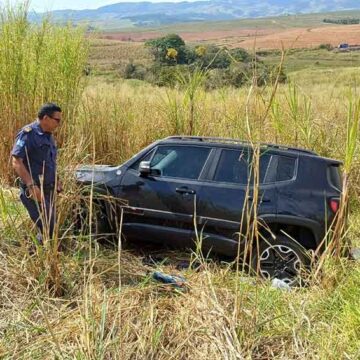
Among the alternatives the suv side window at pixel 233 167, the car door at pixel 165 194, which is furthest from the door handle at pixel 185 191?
the suv side window at pixel 233 167

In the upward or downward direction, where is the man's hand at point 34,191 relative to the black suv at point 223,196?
upward

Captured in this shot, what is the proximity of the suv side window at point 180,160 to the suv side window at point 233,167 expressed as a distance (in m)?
0.21

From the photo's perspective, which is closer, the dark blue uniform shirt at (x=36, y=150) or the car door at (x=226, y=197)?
the dark blue uniform shirt at (x=36, y=150)

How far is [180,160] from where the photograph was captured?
634cm

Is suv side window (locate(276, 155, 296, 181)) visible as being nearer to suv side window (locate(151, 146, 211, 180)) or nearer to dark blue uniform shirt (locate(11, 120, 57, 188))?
suv side window (locate(151, 146, 211, 180))

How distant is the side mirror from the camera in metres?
6.25

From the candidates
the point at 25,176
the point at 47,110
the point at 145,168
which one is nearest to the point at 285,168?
the point at 145,168

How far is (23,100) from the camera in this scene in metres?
8.12

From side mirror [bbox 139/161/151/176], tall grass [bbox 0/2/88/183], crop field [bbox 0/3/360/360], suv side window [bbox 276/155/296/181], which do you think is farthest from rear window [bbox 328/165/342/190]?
tall grass [bbox 0/2/88/183]

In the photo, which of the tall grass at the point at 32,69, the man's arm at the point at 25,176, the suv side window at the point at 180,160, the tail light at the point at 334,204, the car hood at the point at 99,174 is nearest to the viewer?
the man's arm at the point at 25,176

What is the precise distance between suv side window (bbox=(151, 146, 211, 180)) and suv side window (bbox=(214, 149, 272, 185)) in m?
0.21

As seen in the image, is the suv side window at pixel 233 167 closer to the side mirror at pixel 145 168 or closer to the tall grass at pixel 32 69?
the side mirror at pixel 145 168

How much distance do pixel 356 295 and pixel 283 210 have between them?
1.97 meters

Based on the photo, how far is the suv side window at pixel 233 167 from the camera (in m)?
5.96
